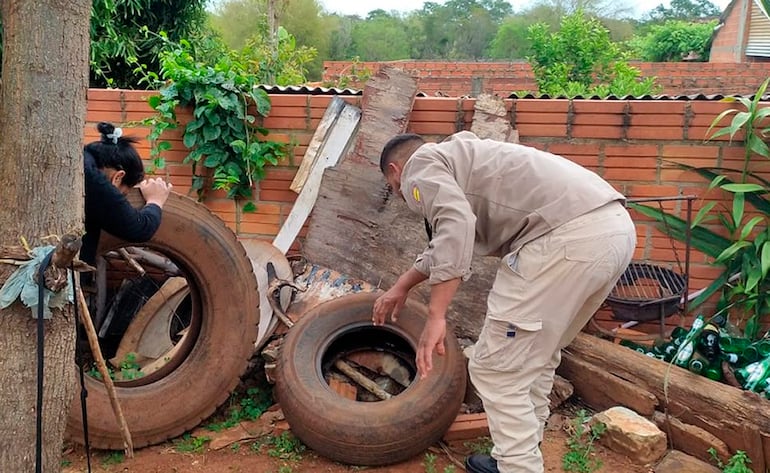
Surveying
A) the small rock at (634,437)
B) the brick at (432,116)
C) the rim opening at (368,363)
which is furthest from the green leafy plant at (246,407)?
the brick at (432,116)

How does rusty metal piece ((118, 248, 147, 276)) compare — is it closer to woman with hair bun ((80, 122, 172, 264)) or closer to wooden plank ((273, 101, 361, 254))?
wooden plank ((273, 101, 361, 254))

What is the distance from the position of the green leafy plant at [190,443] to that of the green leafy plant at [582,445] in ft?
5.86

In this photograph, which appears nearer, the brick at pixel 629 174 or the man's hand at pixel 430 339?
the man's hand at pixel 430 339

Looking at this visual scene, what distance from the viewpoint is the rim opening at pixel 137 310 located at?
13.8 feet

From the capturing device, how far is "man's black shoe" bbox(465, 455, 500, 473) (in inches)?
115

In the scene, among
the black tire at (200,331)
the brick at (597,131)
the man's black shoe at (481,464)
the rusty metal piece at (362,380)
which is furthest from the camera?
the brick at (597,131)

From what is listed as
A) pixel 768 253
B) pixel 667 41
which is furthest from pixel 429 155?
pixel 667 41

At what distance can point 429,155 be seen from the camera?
260 centimetres

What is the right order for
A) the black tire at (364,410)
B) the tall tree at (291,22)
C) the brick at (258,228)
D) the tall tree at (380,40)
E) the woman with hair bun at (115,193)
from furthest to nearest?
1. the tall tree at (380,40)
2. the tall tree at (291,22)
3. the brick at (258,228)
4. the black tire at (364,410)
5. the woman with hair bun at (115,193)

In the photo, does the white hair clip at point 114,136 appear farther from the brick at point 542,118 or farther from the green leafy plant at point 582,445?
the green leafy plant at point 582,445

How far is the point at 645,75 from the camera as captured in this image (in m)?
14.0

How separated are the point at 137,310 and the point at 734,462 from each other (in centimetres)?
359

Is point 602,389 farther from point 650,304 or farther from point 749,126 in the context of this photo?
point 749,126

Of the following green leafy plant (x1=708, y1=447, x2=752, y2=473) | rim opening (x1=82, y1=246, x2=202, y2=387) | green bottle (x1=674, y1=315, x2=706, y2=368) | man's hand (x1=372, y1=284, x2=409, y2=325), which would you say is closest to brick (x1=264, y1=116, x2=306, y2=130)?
rim opening (x1=82, y1=246, x2=202, y2=387)
